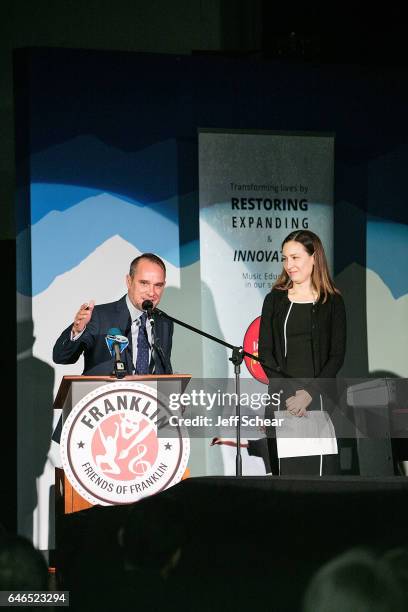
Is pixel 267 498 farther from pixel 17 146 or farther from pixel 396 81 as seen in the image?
pixel 396 81

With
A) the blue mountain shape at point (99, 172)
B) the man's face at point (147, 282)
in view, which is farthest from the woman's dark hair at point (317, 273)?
the blue mountain shape at point (99, 172)

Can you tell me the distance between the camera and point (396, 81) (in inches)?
262

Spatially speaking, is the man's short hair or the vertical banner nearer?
the man's short hair

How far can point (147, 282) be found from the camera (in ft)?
19.1

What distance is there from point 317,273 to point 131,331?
106 centimetres

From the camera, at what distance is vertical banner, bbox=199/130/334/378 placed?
626 cm

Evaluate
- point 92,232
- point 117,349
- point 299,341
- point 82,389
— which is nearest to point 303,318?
point 299,341

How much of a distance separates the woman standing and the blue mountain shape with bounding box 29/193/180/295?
833 mm

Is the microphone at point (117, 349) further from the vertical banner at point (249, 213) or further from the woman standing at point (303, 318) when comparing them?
the vertical banner at point (249, 213)

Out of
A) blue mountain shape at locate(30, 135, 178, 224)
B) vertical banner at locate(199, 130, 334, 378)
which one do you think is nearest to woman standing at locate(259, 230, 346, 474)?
vertical banner at locate(199, 130, 334, 378)

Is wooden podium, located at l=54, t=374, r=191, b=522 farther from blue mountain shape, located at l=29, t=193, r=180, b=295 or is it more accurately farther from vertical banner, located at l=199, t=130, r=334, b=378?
vertical banner, located at l=199, t=130, r=334, b=378

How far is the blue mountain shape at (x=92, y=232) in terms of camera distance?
6102mm

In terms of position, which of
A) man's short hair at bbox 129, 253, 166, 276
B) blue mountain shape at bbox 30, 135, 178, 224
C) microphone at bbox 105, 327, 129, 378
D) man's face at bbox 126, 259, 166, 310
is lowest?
microphone at bbox 105, 327, 129, 378

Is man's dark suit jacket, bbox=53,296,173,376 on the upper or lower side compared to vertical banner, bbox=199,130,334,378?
lower
